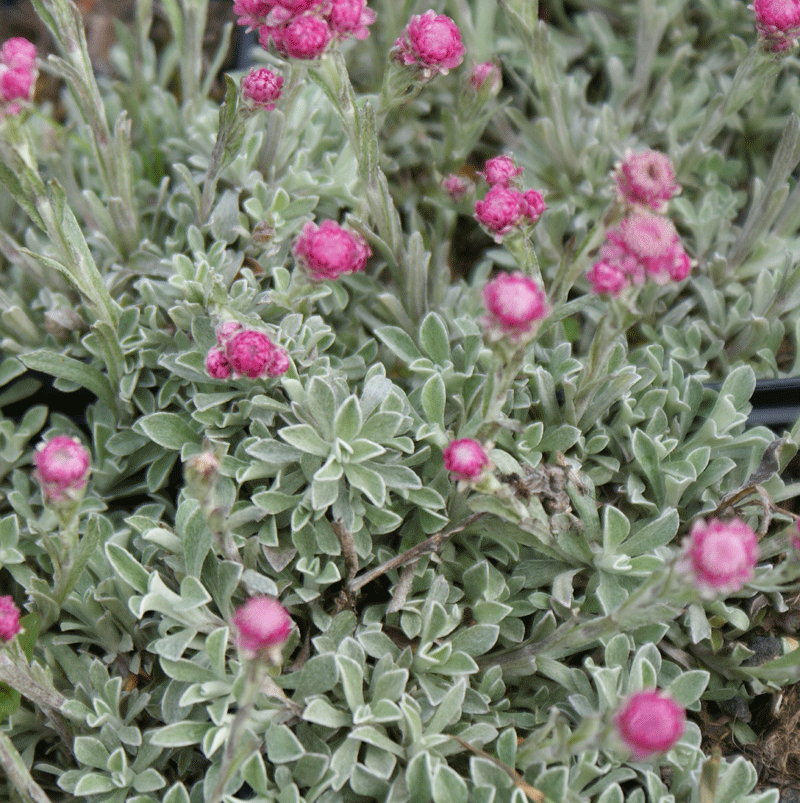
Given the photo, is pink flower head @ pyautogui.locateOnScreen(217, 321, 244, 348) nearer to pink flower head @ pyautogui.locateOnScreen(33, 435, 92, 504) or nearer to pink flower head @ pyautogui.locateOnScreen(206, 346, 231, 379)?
pink flower head @ pyautogui.locateOnScreen(206, 346, 231, 379)

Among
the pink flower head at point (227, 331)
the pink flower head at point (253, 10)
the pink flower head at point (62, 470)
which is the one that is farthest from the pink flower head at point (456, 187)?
the pink flower head at point (62, 470)

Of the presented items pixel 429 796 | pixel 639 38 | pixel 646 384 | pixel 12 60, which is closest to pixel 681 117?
pixel 639 38

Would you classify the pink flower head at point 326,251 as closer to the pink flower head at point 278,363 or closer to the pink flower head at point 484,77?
the pink flower head at point 278,363

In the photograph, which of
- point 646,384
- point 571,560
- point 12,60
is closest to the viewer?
point 12,60

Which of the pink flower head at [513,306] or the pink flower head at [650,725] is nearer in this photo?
the pink flower head at [650,725]

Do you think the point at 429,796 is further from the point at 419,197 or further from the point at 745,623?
the point at 419,197

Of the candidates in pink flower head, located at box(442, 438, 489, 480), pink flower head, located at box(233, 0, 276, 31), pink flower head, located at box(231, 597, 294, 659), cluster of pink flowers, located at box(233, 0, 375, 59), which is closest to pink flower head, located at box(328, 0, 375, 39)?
cluster of pink flowers, located at box(233, 0, 375, 59)
